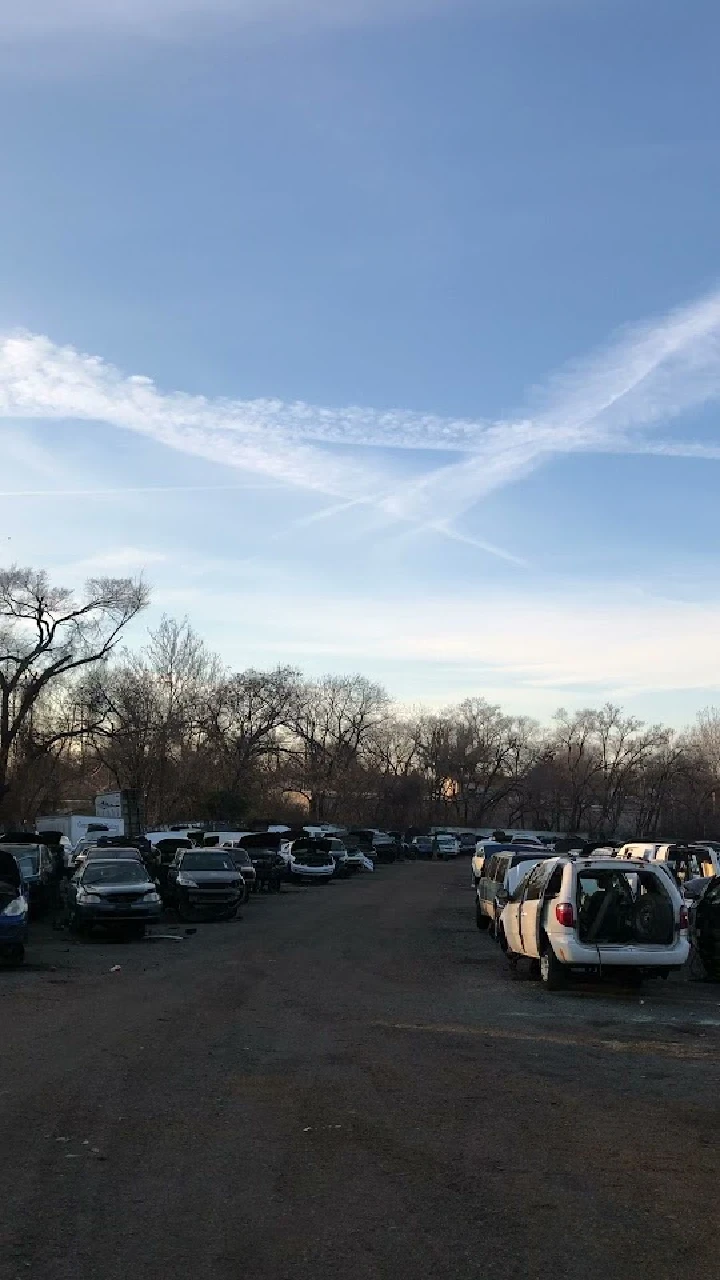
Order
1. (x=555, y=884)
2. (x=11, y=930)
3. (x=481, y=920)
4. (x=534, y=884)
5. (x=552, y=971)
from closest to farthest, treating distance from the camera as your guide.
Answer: (x=552, y=971)
(x=555, y=884)
(x=534, y=884)
(x=11, y=930)
(x=481, y=920)

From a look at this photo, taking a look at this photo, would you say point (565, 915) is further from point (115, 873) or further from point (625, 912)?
point (115, 873)

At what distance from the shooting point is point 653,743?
12669cm

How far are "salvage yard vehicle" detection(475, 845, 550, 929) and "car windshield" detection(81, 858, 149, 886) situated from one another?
21.9 feet

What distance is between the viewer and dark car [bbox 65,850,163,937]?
843 inches

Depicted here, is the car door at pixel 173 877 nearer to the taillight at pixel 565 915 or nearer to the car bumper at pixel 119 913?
the car bumper at pixel 119 913

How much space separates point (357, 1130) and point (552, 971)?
7395 mm

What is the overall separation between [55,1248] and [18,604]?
56.5m

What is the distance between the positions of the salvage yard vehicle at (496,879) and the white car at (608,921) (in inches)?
220

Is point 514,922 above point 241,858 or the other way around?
above

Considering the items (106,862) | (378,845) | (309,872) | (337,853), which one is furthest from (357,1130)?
(378,845)

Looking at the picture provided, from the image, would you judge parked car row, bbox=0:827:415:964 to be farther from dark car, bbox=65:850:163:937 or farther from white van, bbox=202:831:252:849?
white van, bbox=202:831:252:849

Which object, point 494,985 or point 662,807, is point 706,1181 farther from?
point 662,807

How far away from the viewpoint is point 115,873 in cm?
2288

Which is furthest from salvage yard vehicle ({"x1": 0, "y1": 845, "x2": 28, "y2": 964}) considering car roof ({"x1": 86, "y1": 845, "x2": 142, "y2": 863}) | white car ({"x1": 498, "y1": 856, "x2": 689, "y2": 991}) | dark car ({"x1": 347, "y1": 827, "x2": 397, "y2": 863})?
dark car ({"x1": 347, "y1": 827, "x2": 397, "y2": 863})
